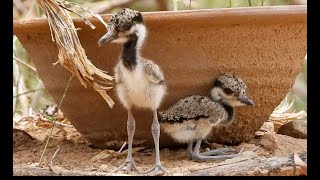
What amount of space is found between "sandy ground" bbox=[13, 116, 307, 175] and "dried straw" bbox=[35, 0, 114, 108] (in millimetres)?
232

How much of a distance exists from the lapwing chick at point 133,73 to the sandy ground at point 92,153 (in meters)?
0.13

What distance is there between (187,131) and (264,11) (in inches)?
15.6

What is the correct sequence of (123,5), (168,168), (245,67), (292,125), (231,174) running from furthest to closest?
(123,5)
(292,125)
(245,67)
(168,168)
(231,174)

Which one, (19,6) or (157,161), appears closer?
(157,161)

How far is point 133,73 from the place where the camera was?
1751mm

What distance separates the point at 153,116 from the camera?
6.33ft

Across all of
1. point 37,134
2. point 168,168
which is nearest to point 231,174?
point 168,168

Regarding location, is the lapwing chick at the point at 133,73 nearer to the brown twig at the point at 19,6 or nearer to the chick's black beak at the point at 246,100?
the chick's black beak at the point at 246,100

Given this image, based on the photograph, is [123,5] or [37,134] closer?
[37,134]

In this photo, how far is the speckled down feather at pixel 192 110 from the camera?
1899 millimetres

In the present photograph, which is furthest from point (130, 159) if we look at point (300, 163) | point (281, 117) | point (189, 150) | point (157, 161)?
point (281, 117)

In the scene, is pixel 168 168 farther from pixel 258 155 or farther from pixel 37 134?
pixel 37 134

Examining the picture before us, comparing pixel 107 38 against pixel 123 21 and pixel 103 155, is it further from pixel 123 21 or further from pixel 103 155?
pixel 103 155

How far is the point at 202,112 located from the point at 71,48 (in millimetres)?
405
